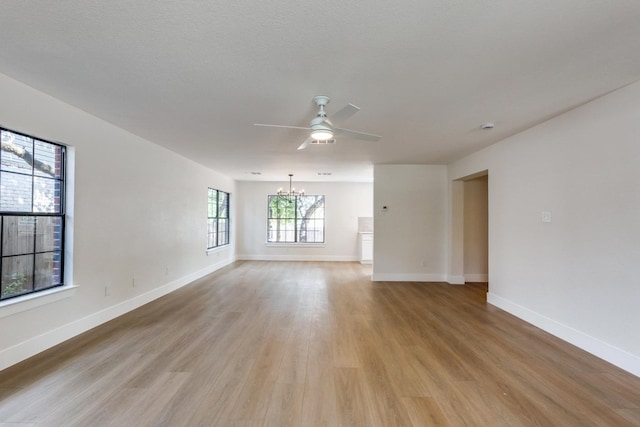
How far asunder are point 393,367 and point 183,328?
95.4 inches

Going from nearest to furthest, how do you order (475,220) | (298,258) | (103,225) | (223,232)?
1. (103,225)
2. (475,220)
3. (223,232)
4. (298,258)

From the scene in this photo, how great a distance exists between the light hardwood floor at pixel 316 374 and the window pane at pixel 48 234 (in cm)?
100

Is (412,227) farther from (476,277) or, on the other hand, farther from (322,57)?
(322,57)

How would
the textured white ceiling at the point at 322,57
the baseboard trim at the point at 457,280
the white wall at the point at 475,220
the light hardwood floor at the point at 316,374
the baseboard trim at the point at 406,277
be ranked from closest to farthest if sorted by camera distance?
the textured white ceiling at the point at 322,57 → the light hardwood floor at the point at 316,374 → the baseboard trim at the point at 457,280 → the white wall at the point at 475,220 → the baseboard trim at the point at 406,277

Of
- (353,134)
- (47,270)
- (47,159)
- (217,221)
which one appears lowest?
(47,270)

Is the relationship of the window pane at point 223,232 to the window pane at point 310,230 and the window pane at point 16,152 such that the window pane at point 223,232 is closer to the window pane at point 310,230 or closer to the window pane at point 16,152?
the window pane at point 310,230

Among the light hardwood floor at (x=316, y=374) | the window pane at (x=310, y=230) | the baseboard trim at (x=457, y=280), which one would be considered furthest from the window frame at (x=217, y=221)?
the baseboard trim at (x=457, y=280)

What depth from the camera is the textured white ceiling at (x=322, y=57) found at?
5.40ft

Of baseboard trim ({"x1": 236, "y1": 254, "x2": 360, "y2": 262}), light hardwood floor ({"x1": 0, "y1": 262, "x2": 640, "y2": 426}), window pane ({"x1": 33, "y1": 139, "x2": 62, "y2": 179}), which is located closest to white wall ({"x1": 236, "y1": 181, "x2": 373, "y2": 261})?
baseboard trim ({"x1": 236, "y1": 254, "x2": 360, "y2": 262})

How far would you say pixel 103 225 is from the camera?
3555 millimetres

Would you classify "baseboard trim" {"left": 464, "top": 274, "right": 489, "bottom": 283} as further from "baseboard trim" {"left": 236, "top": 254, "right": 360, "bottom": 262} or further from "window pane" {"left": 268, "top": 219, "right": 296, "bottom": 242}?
"window pane" {"left": 268, "top": 219, "right": 296, "bottom": 242}

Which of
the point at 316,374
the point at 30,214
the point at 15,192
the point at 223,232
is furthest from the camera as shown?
the point at 223,232

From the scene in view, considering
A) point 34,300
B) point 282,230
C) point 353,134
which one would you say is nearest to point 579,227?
point 353,134

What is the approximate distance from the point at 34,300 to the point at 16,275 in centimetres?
28
